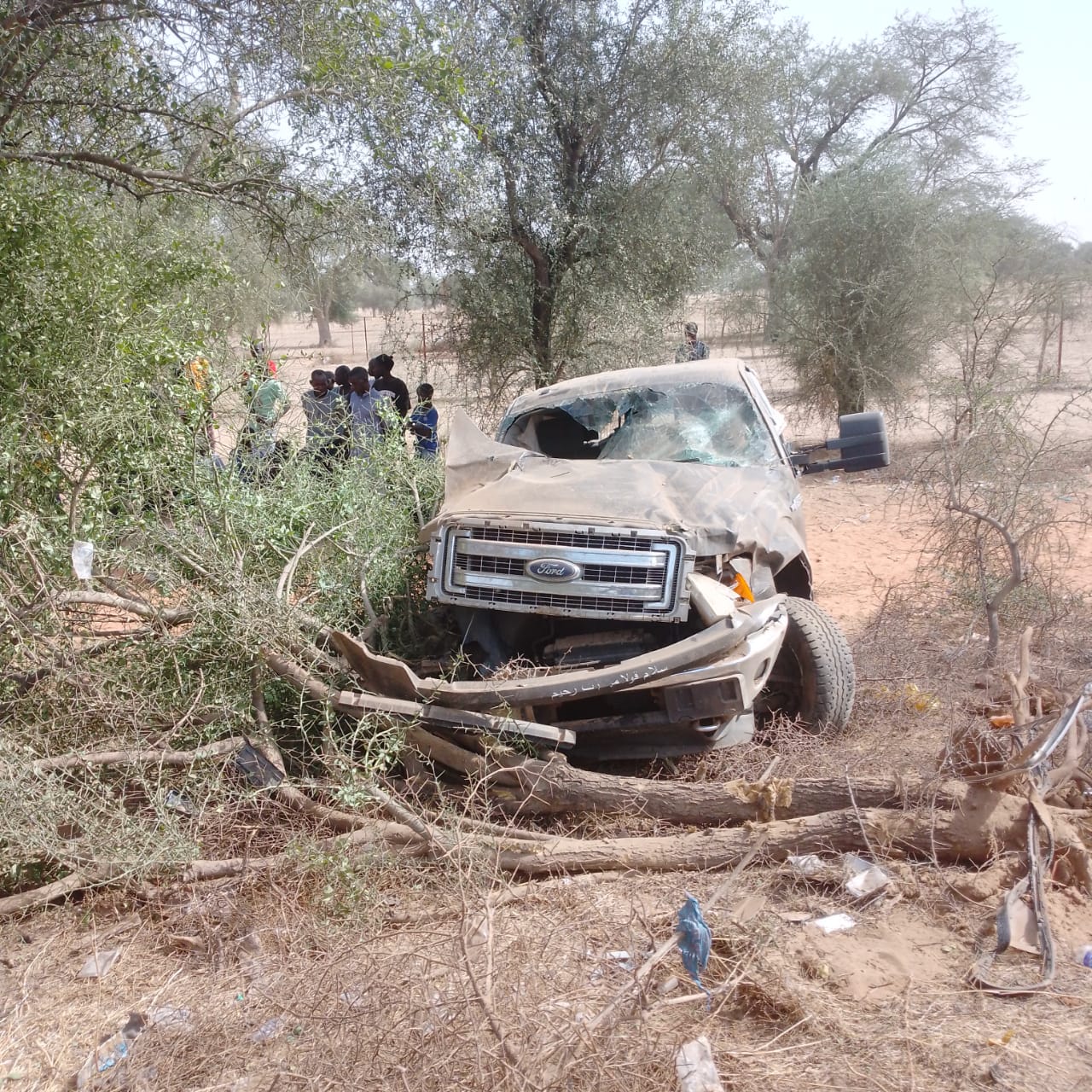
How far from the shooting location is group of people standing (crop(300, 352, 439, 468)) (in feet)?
21.6

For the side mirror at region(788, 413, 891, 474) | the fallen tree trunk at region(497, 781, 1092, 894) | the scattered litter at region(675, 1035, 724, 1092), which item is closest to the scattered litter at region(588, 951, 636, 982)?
the scattered litter at region(675, 1035, 724, 1092)

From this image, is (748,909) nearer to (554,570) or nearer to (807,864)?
(807,864)

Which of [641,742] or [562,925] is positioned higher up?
[641,742]

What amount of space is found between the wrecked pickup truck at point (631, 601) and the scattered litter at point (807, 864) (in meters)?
0.62

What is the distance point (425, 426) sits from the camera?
820 centimetres

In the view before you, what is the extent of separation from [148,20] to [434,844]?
6352 mm

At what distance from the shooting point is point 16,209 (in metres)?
5.48

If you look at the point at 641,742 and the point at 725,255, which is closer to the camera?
the point at 641,742

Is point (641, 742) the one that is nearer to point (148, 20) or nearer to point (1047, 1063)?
point (1047, 1063)

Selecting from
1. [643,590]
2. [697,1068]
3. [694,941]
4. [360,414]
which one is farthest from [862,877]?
[360,414]

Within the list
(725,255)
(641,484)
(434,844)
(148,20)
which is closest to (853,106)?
(725,255)

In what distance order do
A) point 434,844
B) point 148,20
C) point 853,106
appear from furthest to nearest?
point 853,106
point 148,20
point 434,844

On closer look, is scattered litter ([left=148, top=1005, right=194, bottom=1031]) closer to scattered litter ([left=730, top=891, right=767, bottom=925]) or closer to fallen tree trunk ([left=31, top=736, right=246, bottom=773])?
fallen tree trunk ([left=31, top=736, right=246, bottom=773])

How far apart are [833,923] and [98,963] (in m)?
2.67
